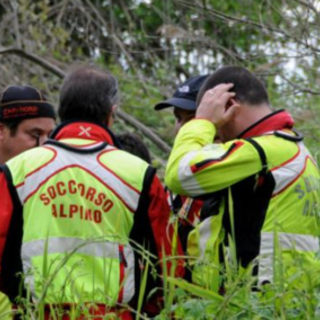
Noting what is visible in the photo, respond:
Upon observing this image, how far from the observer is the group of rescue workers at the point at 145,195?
175 inches

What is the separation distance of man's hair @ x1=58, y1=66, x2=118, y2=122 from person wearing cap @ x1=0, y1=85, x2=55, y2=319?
846 millimetres

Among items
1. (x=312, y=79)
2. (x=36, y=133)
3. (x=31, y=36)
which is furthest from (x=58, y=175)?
(x=31, y=36)

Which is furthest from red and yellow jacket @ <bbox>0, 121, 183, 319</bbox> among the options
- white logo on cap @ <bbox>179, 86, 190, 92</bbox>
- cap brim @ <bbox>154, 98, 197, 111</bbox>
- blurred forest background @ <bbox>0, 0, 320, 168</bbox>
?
blurred forest background @ <bbox>0, 0, 320, 168</bbox>

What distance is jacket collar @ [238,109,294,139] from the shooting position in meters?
4.63

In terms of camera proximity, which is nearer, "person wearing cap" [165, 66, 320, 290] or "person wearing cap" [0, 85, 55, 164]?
"person wearing cap" [165, 66, 320, 290]

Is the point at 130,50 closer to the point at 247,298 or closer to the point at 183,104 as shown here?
the point at 183,104

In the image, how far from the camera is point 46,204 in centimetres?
461

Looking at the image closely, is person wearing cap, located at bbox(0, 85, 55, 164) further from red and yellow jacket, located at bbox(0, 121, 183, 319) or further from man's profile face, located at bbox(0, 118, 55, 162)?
red and yellow jacket, located at bbox(0, 121, 183, 319)

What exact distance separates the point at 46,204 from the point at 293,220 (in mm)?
1008

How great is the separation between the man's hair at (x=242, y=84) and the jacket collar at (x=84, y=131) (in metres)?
0.44

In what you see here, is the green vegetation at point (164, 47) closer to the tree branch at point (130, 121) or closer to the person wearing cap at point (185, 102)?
the tree branch at point (130, 121)

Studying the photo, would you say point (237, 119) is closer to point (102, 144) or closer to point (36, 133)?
point (102, 144)

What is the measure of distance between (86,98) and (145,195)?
55 cm

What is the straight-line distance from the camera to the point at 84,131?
484cm
